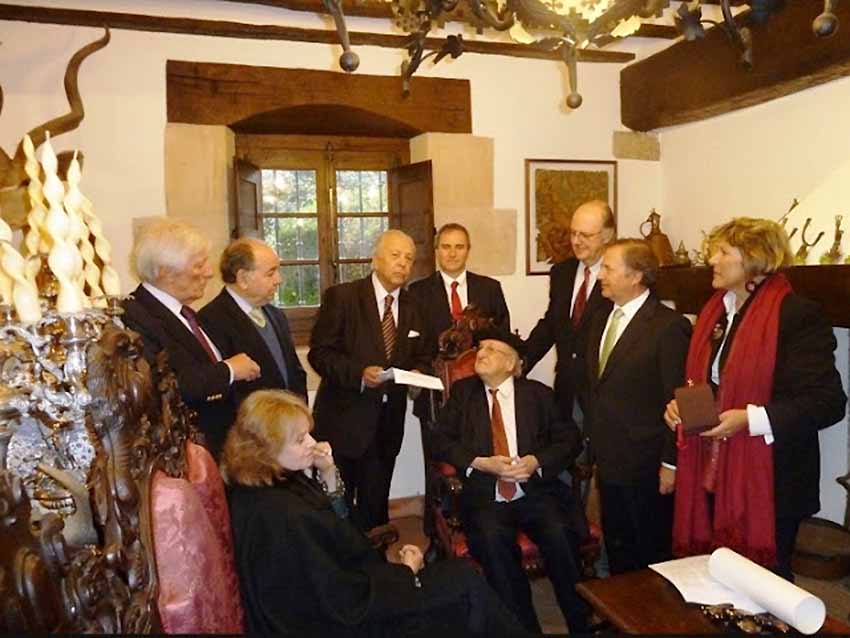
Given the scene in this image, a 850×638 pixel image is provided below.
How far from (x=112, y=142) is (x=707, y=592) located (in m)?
3.24

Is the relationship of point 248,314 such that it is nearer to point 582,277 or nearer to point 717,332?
point 582,277

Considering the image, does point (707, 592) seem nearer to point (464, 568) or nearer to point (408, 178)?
point (464, 568)

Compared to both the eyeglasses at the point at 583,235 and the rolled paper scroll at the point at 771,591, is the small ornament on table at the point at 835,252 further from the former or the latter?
the rolled paper scroll at the point at 771,591

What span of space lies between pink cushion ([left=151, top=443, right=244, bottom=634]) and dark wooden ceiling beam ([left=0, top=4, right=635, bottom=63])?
224 cm

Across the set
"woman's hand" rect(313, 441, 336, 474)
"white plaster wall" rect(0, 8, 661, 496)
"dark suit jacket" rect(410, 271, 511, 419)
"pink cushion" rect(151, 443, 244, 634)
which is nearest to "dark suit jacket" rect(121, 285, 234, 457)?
"woman's hand" rect(313, 441, 336, 474)

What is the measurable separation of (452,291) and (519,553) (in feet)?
4.55

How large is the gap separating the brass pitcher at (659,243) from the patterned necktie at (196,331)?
2.69 meters

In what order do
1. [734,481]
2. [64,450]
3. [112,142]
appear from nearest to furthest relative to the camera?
[64,450] → [734,481] → [112,142]

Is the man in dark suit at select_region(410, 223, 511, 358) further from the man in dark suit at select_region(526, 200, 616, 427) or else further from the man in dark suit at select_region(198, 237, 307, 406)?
the man in dark suit at select_region(198, 237, 307, 406)

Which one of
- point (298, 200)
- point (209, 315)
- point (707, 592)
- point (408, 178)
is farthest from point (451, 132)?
point (707, 592)

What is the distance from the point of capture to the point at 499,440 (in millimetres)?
2578

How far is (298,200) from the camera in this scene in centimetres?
403

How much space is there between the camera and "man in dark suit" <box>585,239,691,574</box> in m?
2.39

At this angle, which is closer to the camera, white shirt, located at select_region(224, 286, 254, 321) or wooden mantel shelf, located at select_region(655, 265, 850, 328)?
white shirt, located at select_region(224, 286, 254, 321)
